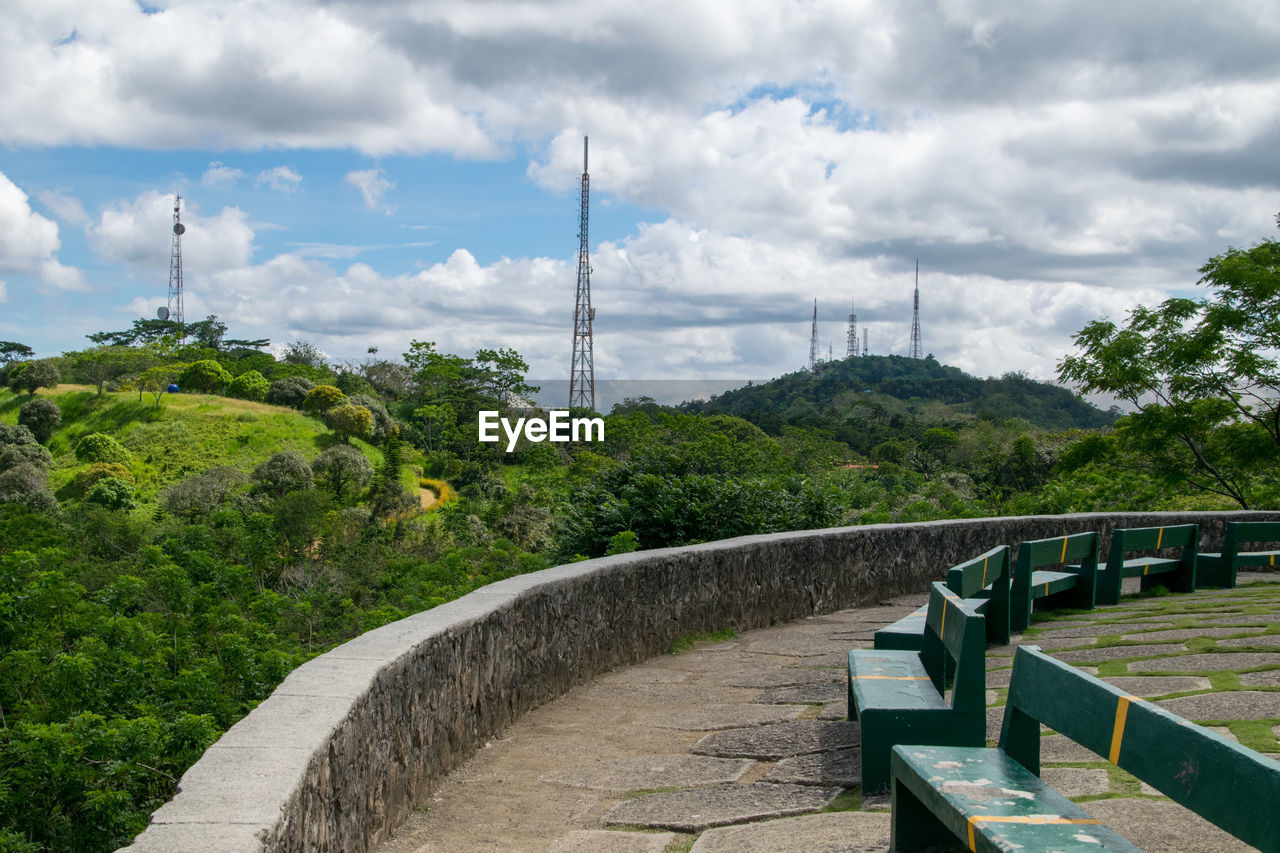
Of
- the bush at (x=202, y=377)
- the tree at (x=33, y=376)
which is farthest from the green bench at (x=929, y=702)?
the tree at (x=33, y=376)

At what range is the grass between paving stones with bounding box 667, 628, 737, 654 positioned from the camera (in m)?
7.28

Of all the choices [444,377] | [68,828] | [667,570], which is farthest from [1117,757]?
[444,377]

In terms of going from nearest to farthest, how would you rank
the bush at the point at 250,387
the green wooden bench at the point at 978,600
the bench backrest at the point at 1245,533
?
1. the green wooden bench at the point at 978,600
2. the bench backrest at the point at 1245,533
3. the bush at the point at 250,387

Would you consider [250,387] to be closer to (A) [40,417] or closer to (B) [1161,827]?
(A) [40,417]

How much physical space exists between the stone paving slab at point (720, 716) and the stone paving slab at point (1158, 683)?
1571mm

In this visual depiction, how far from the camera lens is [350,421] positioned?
174ft

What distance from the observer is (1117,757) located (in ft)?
7.38

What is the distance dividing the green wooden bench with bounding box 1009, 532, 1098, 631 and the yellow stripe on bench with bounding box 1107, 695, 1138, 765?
15.5 feet

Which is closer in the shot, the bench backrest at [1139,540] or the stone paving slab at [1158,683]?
the stone paving slab at [1158,683]

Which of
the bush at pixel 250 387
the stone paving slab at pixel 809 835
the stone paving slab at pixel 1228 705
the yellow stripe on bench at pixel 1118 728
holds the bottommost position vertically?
the stone paving slab at pixel 809 835

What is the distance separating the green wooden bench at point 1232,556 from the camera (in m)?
9.20

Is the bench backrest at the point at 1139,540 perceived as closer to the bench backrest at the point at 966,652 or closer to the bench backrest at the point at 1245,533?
the bench backrest at the point at 1245,533

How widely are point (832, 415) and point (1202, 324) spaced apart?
6675 centimetres

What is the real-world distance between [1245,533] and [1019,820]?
8.09 meters
